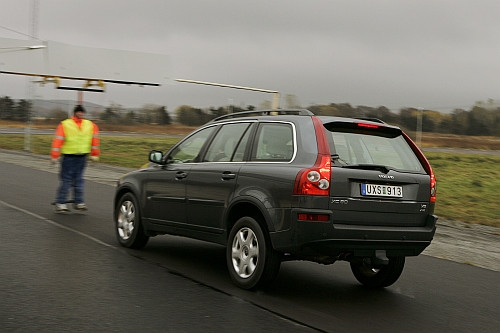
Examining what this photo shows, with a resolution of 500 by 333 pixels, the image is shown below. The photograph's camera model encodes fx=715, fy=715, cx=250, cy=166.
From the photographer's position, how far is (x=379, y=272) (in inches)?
291

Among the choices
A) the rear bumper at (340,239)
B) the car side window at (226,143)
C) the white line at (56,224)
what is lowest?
the white line at (56,224)

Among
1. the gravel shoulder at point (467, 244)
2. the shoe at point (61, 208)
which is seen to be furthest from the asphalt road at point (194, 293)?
the shoe at point (61, 208)

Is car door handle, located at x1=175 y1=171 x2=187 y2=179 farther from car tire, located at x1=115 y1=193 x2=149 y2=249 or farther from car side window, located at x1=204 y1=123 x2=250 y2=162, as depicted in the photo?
car tire, located at x1=115 y1=193 x2=149 y2=249

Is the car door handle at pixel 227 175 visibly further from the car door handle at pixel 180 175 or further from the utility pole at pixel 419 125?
the utility pole at pixel 419 125

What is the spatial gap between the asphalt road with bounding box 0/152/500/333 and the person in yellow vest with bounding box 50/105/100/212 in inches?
92.0

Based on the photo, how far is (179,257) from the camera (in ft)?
27.8

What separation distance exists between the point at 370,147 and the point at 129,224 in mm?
3475

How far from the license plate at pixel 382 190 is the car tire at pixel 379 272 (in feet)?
3.03

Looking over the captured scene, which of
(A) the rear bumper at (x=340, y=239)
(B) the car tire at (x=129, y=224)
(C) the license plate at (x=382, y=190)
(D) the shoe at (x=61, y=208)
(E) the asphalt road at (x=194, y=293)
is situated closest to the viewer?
(E) the asphalt road at (x=194, y=293)

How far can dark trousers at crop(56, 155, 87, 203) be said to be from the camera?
12312mm

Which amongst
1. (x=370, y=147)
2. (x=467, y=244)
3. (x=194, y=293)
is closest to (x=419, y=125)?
(x=467, y=244)

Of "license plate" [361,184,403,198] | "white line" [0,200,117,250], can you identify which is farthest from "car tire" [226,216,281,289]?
"white line" [0,200,117,250]

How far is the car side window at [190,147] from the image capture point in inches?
315

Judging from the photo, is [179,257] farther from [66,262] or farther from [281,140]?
[281,140]
